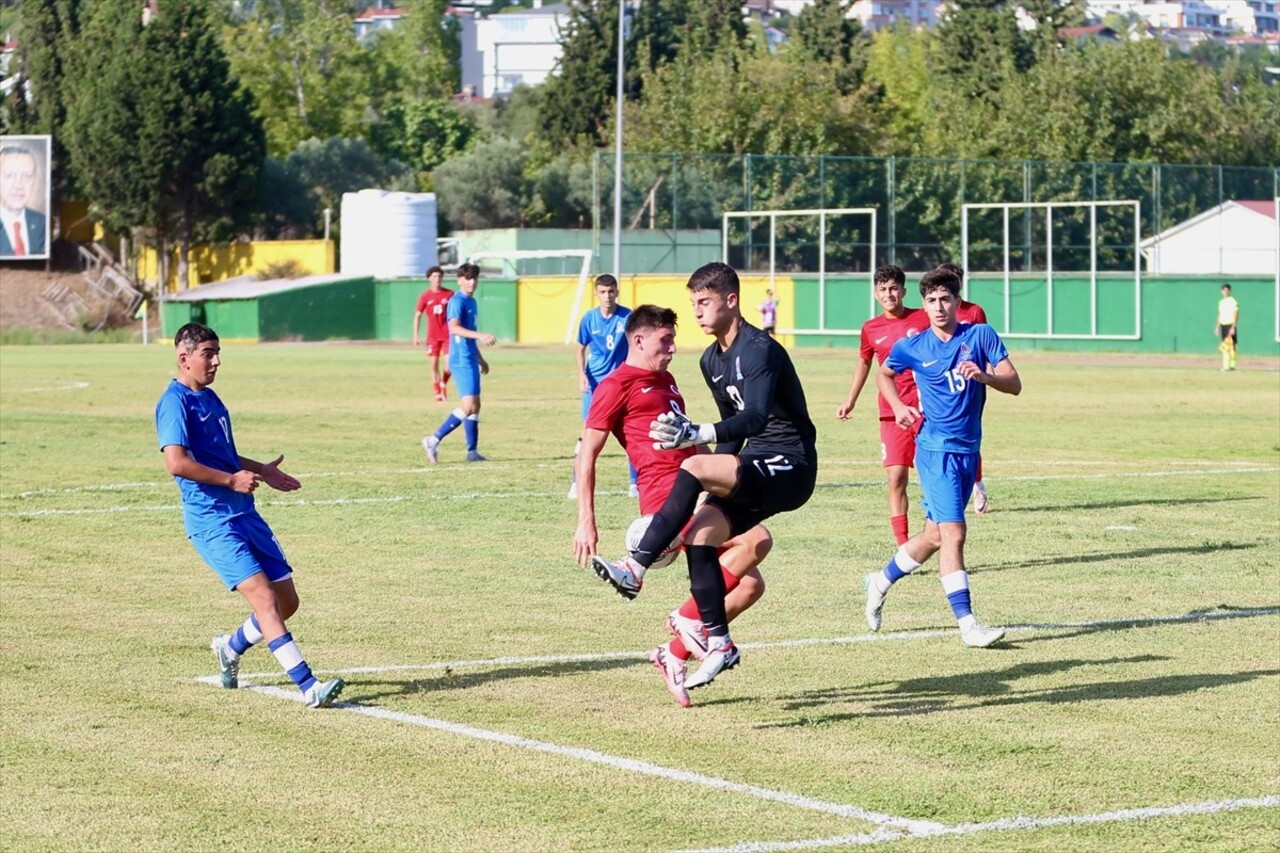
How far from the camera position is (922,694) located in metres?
9.31

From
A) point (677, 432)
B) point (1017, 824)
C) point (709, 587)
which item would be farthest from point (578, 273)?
point (1017, 824)

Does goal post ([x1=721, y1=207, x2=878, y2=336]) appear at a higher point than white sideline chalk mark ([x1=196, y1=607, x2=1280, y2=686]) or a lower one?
higher

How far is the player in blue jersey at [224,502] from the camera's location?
892 cm

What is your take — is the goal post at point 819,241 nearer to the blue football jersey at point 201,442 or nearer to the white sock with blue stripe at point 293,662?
the blue football jersey at point 201,442

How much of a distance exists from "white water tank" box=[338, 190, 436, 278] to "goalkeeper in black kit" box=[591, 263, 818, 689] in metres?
59.0

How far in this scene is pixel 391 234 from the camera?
68.0m

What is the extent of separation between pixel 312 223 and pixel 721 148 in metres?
18.8

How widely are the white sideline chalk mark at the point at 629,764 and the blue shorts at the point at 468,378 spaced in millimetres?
12147

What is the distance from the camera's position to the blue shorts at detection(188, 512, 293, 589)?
9.08 meters

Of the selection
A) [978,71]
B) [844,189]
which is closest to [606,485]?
[844,189]

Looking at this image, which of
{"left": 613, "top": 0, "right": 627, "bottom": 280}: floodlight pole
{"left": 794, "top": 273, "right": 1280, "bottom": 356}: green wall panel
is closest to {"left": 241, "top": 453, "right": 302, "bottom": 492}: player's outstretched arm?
{"left": 794, "top": 273, "right": 1280, "bottom": 356}: green wall panel

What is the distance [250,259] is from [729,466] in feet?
231

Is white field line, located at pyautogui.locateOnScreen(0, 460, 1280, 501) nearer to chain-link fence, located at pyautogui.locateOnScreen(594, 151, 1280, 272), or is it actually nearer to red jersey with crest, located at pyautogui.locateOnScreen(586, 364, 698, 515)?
red jersey with crest, located at pyautogui.locateOnScreen(586, 364, 698, 515)

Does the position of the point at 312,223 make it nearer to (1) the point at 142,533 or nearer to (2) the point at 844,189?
(2) the point at 844,189
